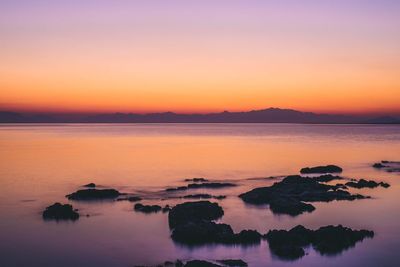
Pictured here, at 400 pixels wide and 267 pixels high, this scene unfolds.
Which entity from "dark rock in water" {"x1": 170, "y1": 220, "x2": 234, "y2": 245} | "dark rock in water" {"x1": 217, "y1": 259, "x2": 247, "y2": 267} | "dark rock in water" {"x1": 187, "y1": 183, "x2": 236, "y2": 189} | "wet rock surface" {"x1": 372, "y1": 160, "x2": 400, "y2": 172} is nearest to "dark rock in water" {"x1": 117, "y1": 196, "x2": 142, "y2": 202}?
"dark rock in water" {"x1": 187, "y1": 183, "x2": 236, "y2": 189}

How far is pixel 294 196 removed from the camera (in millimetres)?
38000

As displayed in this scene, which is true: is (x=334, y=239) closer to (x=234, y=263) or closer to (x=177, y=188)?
(x=234, y=263)

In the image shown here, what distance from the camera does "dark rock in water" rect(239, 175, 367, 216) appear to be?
33.7 m

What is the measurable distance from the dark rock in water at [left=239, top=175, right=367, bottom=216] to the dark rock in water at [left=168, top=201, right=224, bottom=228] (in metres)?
5.05

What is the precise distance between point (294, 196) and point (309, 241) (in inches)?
530

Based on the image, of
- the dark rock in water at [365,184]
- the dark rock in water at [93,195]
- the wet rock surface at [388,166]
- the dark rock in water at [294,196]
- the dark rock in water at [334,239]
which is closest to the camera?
the dark rock in water at [334,239]

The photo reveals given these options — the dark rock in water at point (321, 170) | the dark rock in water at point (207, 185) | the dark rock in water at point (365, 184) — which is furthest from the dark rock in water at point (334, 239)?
the dark rock in water at point (321, 170)

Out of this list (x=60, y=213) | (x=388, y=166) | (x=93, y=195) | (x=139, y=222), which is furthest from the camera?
(x=388, y=166)

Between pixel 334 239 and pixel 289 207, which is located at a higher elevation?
pixel 289 207

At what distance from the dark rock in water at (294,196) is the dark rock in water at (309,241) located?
23.2 ft

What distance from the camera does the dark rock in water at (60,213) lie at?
106ft

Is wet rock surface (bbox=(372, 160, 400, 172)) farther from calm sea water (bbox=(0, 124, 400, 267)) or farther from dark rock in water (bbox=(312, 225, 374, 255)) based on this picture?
dark rock in water (bbox=(312, 225, 374, 255))

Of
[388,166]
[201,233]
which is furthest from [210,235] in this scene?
[388,166]

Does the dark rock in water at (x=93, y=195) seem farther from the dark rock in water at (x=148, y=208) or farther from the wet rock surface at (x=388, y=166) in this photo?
the wet rock surface at (x=388, y=166)
